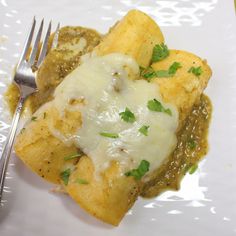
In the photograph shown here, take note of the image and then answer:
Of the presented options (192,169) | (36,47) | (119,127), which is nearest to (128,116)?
(119,127)

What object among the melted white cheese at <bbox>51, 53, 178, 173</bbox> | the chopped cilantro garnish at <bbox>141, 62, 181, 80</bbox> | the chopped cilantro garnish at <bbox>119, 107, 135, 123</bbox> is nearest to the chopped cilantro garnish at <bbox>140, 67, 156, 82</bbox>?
the chopped cilantro garnish at <bbox>141, 62, 181, 80</bbox>

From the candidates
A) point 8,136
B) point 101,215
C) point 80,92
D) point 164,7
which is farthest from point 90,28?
point 101,215

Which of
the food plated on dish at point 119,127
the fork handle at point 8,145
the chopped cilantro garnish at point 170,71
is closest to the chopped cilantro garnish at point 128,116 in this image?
the food plated on dish at point 119,127

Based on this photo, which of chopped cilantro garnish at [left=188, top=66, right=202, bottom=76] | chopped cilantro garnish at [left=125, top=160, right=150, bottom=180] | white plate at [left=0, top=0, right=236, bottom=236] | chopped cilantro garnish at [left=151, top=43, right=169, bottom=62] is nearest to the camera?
chopped cilantro garnish at [left=125, top=160, right=150, bottom=180]

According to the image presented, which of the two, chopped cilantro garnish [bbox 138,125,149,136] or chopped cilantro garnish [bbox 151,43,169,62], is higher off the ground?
chopped cilantro garnish [bbox 151,43,169,62]

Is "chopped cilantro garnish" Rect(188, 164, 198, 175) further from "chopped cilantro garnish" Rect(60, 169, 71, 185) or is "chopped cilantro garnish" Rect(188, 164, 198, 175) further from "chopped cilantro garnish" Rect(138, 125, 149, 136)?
"chopped cilantro garnish" Rect(60, 169, 71, 185)

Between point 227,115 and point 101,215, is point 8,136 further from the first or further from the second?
point 227,115

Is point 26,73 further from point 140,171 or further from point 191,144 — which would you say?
point 191,144
